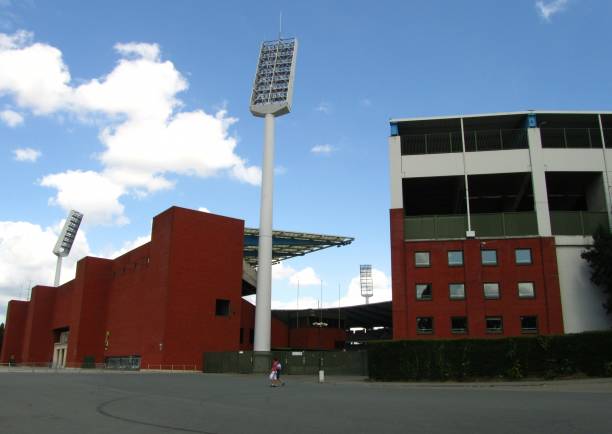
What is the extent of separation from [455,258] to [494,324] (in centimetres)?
520

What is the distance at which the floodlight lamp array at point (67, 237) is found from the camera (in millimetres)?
100812

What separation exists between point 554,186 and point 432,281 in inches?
566

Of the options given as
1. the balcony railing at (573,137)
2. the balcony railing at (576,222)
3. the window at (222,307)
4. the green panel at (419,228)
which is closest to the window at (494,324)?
the green panel at (419,228)

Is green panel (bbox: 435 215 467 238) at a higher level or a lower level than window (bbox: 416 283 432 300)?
higher

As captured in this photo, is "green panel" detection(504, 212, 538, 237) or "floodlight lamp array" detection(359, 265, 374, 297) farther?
"floodlight lamp array" detection(359, 265, 374, 297)

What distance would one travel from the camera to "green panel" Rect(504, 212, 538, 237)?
40316 millimetres

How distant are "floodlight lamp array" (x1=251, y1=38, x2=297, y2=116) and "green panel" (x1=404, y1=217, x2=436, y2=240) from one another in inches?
844

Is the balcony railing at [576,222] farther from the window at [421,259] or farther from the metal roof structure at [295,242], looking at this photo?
the metal roof structure at [295,242]

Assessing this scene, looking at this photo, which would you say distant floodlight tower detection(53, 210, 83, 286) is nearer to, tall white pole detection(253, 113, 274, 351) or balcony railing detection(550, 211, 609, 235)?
tall white pole detection(253, 113, 274, 351)

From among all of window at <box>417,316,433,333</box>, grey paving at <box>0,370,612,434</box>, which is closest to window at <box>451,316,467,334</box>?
window at <box>417,316,433,333</box>

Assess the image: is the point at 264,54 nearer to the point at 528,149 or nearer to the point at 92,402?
the point at 528,149

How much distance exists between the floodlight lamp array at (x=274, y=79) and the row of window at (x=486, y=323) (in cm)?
2738

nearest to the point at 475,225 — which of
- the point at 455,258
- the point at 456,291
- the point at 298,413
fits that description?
the point at 455,258

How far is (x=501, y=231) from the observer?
4075 cm
